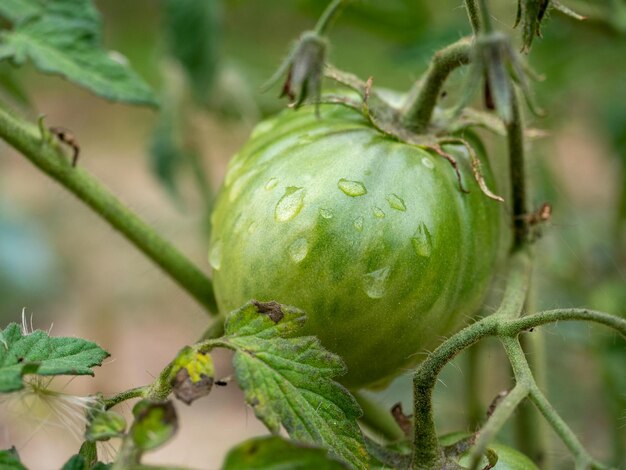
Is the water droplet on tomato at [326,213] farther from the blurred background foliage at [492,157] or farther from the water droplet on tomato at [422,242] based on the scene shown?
the blurred background foliage at [492,157]

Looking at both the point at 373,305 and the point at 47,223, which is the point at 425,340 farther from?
the point at 47,223

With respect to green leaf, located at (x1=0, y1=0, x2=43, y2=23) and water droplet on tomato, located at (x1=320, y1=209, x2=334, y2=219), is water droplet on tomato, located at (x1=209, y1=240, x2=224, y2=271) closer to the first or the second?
water droplet on tomato, located at (x1=320, y1=209, x2=334, y2=219)

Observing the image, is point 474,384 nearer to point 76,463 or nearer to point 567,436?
point 567,436

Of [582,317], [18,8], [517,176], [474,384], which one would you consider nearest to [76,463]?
[582,317]

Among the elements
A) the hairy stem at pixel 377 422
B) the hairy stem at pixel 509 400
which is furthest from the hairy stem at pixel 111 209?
the hairy stem at pixel 509 400

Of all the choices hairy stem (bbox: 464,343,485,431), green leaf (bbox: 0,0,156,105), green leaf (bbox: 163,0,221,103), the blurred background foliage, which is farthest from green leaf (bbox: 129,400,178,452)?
green leaf (bbox: 163,0,221,103)

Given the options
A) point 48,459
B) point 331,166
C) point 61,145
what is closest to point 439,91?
point 331,166
